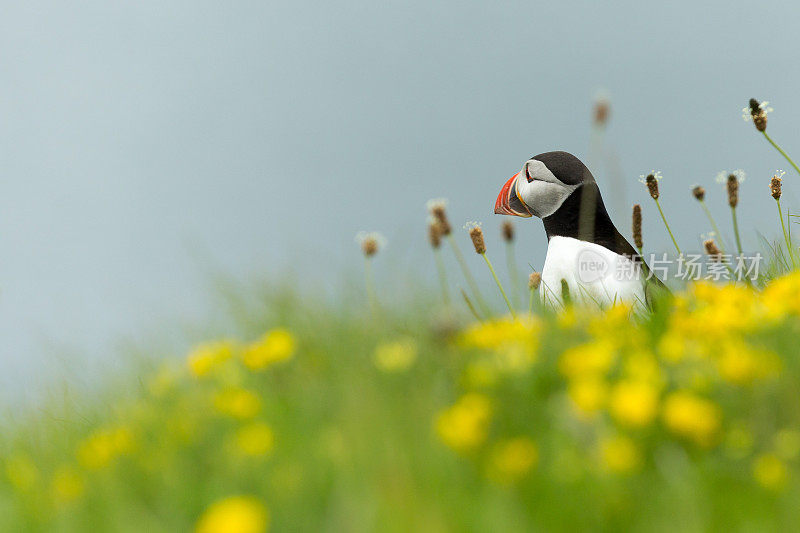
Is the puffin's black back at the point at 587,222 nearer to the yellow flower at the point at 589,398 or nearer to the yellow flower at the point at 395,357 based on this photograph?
the yellow flower at the point at 395,357

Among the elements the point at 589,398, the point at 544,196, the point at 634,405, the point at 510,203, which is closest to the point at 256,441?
the point at 589,398

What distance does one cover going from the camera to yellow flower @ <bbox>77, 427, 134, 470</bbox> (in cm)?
235

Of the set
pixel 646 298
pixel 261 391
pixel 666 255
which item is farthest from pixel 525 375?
pixel 666 255

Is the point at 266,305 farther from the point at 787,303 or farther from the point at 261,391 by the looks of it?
the point at 787,303

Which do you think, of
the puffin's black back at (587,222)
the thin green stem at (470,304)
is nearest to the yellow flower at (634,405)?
the thin green stem at (470,304)

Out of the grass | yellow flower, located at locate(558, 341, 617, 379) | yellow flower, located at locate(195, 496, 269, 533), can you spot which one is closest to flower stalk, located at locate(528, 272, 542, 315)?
the grass

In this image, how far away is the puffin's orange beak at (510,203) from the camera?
5695 mm

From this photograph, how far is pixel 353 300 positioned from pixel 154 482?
1207 mm

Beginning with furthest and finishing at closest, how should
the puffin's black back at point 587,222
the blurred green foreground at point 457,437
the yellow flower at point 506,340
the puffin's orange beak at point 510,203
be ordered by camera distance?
1. the puffin's orange beak at point 510,203
2. the puffin's black back at point 587,222
3. the yellow flower at point 506,340
4. the blurred green foreground at point 457,437

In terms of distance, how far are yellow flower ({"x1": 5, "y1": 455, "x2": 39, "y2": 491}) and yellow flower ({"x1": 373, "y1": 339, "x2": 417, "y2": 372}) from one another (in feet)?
4.12

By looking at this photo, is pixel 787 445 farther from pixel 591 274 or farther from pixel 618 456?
pixel 591 274

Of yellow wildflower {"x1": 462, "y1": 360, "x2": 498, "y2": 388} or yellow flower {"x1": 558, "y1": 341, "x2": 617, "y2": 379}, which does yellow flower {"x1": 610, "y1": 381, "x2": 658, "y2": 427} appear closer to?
yellow flower {"x1": 558, "y1": 341, "x2": 617, "y2": 379}

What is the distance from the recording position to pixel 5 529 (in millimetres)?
2137

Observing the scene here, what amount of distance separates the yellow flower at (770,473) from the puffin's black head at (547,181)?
3.61 m
